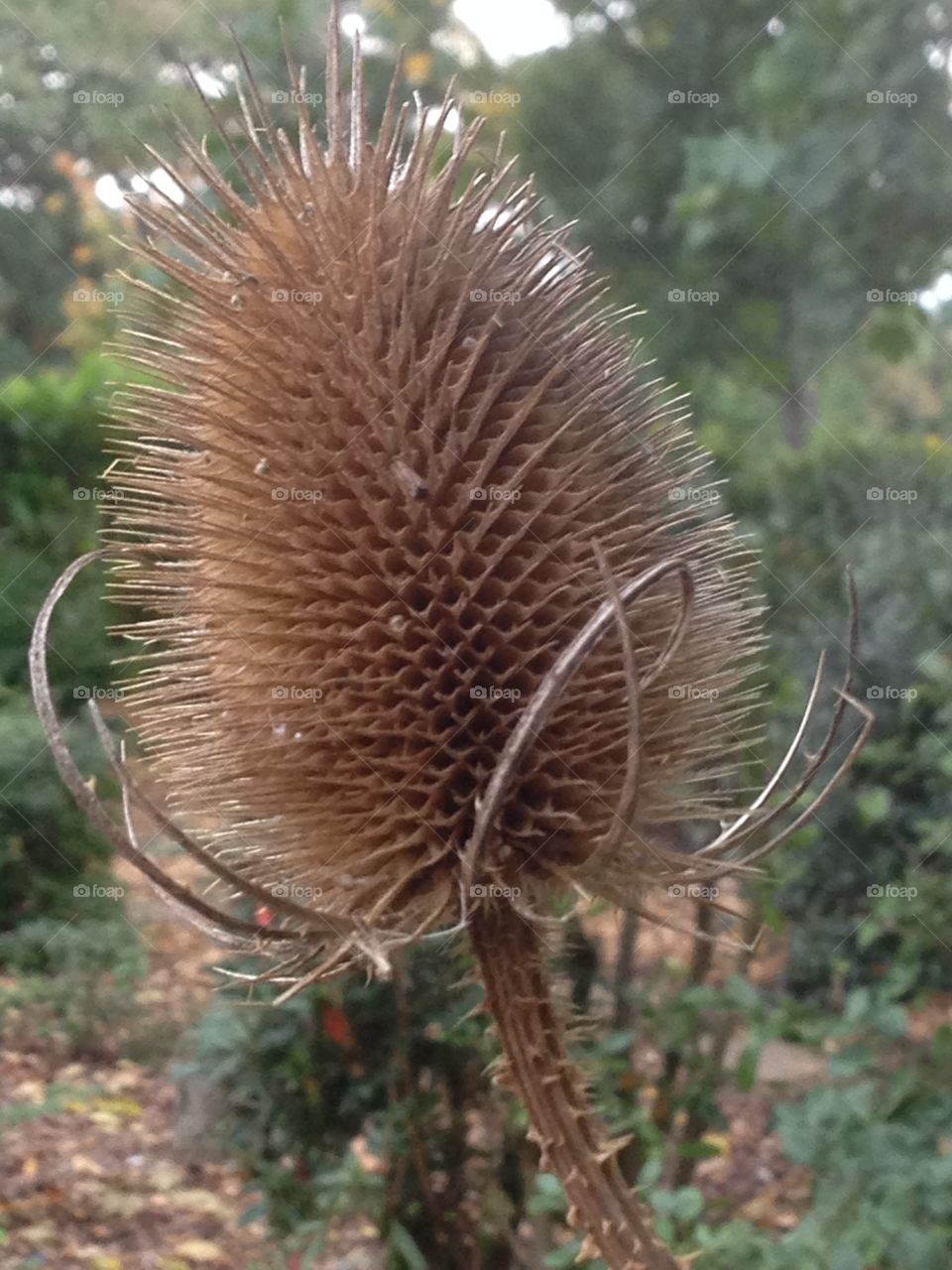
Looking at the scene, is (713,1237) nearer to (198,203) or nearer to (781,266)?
(198,203)

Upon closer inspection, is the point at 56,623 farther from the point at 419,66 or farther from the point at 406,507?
the point at 406,507

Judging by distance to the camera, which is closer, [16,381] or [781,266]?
[781,266]

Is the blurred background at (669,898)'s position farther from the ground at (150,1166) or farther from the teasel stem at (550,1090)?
the teasel stem at (550,1090)

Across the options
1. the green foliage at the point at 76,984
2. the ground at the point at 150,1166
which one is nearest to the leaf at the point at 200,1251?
the ground at the point at 150,1166

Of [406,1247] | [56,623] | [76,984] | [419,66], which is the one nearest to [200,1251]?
[406,1247]

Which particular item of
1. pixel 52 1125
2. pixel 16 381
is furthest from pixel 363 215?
pixel 16 381

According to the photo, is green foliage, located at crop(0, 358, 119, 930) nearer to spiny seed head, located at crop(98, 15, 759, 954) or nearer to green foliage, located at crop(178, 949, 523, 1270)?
green foliage, located at crop(178, 949, 523, 1270)

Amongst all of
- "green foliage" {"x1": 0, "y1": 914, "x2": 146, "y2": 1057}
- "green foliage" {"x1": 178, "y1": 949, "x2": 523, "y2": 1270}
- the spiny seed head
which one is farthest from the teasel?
"green foliage" {"x1": 0, "y1": 914, "x2": 146, "y2": 1057}
